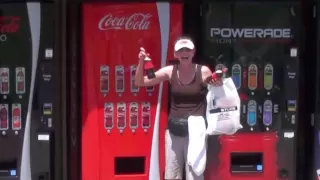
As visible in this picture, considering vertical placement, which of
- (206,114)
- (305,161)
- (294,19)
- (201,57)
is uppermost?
(294,19)

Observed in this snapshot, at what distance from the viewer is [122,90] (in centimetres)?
432

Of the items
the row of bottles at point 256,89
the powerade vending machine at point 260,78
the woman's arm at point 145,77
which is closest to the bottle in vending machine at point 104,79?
the woman's arm at point 145,77

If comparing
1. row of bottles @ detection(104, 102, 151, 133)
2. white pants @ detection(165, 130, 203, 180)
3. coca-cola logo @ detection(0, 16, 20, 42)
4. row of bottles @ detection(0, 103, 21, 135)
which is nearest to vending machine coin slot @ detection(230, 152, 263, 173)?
white pants @ detection(165, 130, 203, 180)

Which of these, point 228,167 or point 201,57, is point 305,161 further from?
point 201,57

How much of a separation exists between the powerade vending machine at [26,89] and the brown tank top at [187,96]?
0.91 meters

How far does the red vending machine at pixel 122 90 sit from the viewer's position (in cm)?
429

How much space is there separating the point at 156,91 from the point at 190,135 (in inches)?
20.1

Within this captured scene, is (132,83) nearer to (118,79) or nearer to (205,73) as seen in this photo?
(118,79)

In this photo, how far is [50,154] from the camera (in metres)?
4.31

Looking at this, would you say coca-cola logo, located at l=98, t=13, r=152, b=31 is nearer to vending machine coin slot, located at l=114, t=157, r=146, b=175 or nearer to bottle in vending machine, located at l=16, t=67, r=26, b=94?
bottle in vending machine, located at l=16, t=67, r=26, b=94

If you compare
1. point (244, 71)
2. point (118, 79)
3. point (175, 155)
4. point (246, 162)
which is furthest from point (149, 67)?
point (246, 162)

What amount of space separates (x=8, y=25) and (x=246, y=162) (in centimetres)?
205

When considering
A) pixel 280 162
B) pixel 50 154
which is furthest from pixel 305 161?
pixel 50 154

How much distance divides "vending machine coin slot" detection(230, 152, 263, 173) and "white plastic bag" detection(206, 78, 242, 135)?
1.24ft
